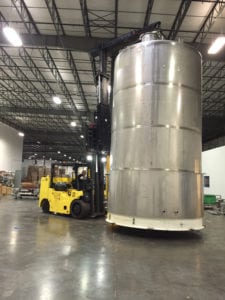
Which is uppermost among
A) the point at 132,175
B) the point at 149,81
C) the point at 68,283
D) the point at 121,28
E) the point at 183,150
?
the point at 121,28

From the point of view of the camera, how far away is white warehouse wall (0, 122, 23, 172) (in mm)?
31359

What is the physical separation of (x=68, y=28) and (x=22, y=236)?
9980 millimetres

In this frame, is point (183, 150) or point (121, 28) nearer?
point (183, 150)

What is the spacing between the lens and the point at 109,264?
580 cm

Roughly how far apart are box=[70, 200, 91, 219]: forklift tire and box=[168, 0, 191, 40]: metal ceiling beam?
29.1 ft

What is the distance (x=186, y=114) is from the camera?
29.6 feet

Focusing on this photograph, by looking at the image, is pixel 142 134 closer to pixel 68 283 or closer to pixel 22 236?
pixel 22 236

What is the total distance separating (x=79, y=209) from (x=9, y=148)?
23.5 meters

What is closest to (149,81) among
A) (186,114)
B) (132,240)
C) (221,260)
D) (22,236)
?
(186,114)

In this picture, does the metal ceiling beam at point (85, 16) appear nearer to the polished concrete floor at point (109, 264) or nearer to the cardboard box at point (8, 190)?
the polished concrete floor at point (109, 264)

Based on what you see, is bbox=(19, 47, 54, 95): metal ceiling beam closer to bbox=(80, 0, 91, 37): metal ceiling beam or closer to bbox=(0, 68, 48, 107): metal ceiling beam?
bbox=(0, 68, 48, 107): metal ceiling beam

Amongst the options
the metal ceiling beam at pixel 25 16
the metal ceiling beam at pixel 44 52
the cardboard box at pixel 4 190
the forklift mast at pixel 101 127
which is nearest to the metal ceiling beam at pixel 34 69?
the metal ceiling beam at pixel 44 52

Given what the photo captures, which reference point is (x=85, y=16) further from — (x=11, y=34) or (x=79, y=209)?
(x=79, y=209)

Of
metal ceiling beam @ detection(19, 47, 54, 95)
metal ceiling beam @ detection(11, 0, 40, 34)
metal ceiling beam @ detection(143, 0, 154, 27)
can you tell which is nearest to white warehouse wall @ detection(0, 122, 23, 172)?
metal ceiling beam @ detection(19, 47, 54, 95)
